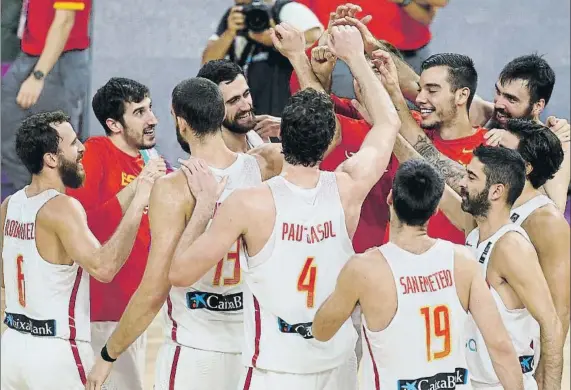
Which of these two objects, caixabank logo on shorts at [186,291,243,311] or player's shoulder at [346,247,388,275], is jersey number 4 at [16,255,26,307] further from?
player's shoulder at [346,247,388,275]

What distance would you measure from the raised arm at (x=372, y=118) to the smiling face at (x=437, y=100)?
767 mm

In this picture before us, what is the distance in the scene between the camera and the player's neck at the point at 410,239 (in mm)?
3854

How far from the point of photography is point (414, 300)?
3.77 m

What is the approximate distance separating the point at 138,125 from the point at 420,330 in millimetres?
2347

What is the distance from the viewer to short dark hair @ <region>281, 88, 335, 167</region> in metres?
4.02

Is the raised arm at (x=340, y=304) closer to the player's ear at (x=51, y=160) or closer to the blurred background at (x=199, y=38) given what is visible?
the player's ear at (x=51, y=160)

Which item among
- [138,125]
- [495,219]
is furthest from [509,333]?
[138,125]

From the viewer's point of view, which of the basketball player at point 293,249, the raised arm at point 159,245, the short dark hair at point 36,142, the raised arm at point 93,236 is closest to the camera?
the basketball player at point 293,249

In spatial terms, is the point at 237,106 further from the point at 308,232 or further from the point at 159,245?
the point at 308,232

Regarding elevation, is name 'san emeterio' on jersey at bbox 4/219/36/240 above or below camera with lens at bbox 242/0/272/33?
below

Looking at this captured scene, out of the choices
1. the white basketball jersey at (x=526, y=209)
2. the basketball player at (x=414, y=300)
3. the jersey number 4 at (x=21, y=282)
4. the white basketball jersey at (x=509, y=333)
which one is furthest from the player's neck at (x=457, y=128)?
the jersey number 4 at (x=21, y=282)

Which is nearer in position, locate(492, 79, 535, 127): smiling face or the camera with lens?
locate(492, 79, 535, 127): smiling face

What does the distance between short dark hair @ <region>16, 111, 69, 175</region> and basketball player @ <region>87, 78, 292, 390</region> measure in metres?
0.87

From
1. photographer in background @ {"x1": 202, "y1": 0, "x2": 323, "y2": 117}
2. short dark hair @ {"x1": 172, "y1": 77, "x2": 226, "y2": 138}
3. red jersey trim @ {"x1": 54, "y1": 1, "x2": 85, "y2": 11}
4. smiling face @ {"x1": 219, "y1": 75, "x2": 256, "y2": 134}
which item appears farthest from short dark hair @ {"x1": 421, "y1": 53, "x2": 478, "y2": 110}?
red jersey trim @ {"x1": 54, "y1": 1, "x2": 85, "y2": 11}
